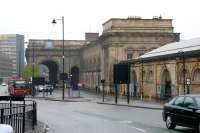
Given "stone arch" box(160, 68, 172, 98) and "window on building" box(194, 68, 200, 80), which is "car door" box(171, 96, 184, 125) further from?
"stone arch" box(160, 68, 172, 98)

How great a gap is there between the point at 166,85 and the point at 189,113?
120 feet

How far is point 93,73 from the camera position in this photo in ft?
351

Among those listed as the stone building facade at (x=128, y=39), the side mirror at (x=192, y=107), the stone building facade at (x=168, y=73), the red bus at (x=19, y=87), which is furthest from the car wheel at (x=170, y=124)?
the red bus at (x=19, y=87)

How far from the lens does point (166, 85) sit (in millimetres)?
58531

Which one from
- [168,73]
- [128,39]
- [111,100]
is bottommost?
[111,100]

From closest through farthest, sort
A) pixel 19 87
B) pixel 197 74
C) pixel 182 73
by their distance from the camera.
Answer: pixel 197 74
pixel 182 73
pixel 19 87

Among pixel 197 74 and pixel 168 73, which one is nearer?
pixel 197 74

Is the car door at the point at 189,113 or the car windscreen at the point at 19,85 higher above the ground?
the car windscreen at the point at 19,85

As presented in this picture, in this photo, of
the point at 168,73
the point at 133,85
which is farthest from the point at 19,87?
the point at 168,73

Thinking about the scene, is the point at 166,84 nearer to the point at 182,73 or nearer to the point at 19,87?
the point at 182,73

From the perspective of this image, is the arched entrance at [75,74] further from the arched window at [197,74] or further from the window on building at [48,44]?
the arched window at [197,74]

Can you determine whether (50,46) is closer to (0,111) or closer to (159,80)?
(159,80)

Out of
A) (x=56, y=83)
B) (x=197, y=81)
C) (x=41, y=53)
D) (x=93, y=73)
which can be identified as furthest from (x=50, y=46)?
A: (x=197, y=81)

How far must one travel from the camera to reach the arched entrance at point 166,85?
57.5 metres
